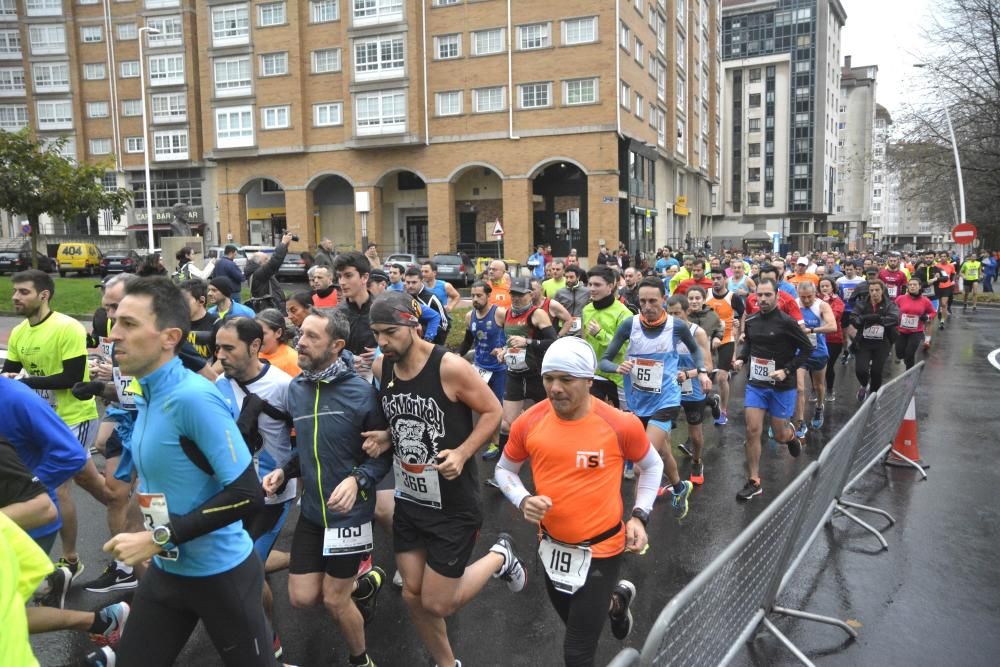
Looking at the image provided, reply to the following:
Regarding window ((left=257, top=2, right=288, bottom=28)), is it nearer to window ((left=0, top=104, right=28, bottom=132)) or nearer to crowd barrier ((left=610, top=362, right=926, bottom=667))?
window ((left=0, top=104, right=28, bottom=132))

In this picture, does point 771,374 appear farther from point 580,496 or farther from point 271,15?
point 271,15

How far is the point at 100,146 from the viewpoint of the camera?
54281mm

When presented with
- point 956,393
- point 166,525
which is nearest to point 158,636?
point 166,525

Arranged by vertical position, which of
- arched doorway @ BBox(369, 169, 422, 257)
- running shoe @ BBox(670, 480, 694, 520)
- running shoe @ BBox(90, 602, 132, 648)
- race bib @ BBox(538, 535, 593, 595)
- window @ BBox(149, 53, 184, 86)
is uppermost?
window @ BBox(149, 53, 184, 86)

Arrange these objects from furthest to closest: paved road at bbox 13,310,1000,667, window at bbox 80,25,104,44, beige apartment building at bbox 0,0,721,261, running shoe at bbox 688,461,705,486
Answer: window at bbox 80,25,104,44 < beige apartment building at bbox 0,0,721,261 < running shoe at bbox 688,461,705,486 < paved road at bbox 13,310,1000,667

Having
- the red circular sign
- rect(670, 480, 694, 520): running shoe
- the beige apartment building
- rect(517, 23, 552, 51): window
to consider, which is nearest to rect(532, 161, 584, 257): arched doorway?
the beige apartment building

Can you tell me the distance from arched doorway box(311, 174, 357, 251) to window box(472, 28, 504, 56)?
12724 millimetres

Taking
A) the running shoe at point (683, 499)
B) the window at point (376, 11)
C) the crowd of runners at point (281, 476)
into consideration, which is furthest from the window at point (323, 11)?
the running shoe at point (683, 499)

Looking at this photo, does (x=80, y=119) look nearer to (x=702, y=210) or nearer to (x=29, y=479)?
(x=702, y=210)

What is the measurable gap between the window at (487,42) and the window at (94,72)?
30525 mm

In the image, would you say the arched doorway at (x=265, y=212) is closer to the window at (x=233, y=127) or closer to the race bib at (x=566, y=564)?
the window at (x=233, y=127)

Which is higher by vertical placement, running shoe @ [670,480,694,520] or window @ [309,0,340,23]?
window @ [309,0,340,23]

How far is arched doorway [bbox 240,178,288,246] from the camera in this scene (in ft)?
162

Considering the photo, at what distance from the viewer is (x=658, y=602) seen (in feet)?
16.2
